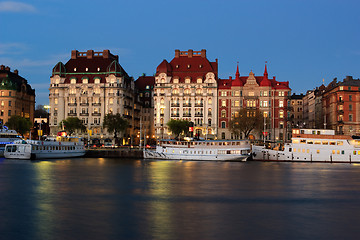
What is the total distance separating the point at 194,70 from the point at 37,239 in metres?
132

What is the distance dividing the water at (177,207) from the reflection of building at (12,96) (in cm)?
11155

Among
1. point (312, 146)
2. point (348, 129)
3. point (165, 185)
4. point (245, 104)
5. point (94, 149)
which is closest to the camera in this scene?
point (165, 185)

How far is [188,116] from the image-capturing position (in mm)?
156625

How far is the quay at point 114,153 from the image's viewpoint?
119m

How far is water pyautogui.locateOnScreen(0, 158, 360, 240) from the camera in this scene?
104 ft

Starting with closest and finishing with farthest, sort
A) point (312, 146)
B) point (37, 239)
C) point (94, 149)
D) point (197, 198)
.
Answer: point (37, 239)
point (197, 198)
point (312, 146)
point (94, 149)

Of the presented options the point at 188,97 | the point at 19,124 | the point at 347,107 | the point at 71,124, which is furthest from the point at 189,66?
the point at 19,124

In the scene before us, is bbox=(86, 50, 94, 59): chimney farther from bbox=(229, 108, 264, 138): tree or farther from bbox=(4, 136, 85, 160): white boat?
bbox=(229, 108, 264, 138): tree

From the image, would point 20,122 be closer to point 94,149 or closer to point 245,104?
point 94,149

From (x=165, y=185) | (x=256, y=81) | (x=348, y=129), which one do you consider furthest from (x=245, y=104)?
(x=165, y=185)

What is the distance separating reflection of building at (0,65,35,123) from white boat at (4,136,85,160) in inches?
2209

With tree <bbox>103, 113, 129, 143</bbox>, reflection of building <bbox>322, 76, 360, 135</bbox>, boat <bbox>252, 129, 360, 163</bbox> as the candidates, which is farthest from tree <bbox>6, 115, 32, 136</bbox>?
reflection of building <bbox>322, 76, 360, 135</bbox>

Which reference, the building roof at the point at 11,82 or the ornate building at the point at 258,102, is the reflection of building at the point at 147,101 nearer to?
the ornate building at the point at 258,102

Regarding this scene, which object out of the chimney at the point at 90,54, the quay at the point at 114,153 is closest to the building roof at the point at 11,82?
the chimney at the point at 90,54
